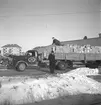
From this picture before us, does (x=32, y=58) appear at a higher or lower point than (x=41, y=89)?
higher

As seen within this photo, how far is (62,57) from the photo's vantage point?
16.6 metres

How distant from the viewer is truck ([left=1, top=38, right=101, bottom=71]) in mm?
15688

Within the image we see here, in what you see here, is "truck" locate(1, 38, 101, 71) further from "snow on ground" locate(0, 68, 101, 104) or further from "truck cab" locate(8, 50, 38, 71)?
"snow on ground" locate(0, 68, 101, 104)

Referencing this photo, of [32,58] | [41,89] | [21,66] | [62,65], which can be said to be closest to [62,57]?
[62,65]

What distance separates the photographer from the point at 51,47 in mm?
16750

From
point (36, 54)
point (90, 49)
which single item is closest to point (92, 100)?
point (36, 54)

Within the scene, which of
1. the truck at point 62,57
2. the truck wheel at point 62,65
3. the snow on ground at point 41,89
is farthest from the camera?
the truck wheel at point 62,65

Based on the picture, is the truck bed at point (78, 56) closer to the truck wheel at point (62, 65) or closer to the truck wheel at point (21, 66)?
the truck wheel at point (62, 65)

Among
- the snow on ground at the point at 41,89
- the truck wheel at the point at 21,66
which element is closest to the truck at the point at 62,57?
the truck wheel at the point at 21,66

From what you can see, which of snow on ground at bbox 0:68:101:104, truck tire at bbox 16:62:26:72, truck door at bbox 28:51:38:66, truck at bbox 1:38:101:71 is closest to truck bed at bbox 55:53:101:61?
truck at bbox 1:38:101:71

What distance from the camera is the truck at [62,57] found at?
1569 cm

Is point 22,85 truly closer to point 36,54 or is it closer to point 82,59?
point 36,54

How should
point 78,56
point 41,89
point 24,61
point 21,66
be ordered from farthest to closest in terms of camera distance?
point 78,56 < point 24,61 < point 21,66 < point 41,89

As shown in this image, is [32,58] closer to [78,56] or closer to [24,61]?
[24,61]
